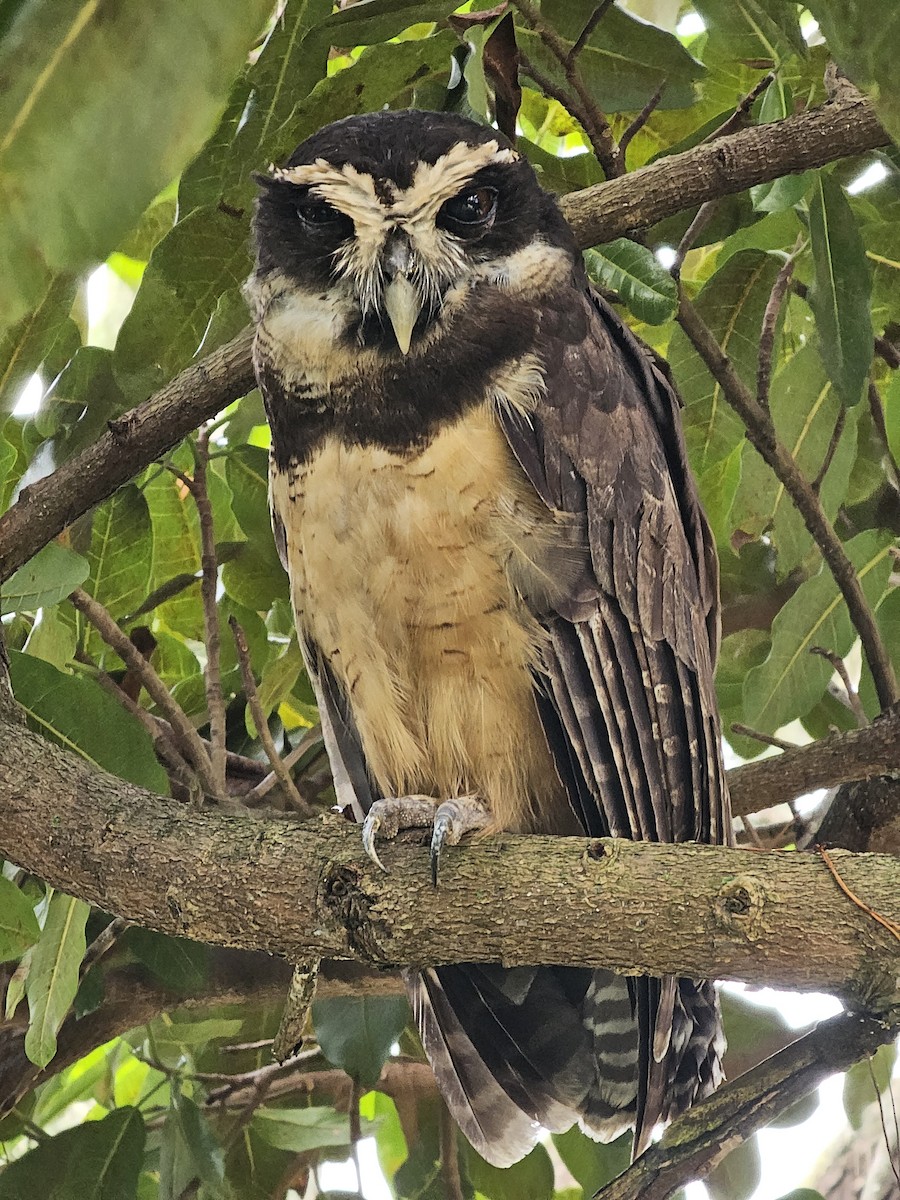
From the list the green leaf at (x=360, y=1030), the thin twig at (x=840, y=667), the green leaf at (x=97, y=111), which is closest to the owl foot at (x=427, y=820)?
the green leaf at (x=360, y=1030)

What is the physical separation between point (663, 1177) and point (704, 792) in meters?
0.67

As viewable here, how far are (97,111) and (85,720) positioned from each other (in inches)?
61.9

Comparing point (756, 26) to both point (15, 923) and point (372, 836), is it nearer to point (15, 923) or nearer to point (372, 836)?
point (372, 836)

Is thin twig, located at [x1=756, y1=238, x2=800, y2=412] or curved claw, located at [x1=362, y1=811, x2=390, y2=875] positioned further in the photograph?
thin twig, located at [x1=756, y1=238, x2=800, y2=412]

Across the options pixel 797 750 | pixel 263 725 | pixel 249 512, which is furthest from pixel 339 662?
pixel 797 750

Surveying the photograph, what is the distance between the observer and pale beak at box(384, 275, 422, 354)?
1.83m

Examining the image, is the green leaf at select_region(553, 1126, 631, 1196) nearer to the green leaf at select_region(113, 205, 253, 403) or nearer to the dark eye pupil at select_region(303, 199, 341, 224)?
the green leaf at select_region(113, 205, 253, 403)

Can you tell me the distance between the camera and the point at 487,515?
186 centimetres

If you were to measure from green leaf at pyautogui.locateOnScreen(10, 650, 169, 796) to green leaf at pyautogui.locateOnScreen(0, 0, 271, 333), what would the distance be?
1538mm

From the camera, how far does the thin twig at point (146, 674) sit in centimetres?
197

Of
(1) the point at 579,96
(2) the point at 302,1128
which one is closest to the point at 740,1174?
(2) the point at 302,1128

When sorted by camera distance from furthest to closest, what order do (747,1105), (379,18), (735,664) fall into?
(735,664) → (379,18) → (747,1105)

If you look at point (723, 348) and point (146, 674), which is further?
point (723, 348)

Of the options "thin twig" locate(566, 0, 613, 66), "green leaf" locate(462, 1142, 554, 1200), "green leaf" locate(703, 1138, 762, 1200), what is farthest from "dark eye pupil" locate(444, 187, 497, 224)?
"green leaf" locate(703, 1138, 762, 1200)
